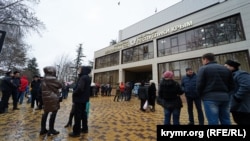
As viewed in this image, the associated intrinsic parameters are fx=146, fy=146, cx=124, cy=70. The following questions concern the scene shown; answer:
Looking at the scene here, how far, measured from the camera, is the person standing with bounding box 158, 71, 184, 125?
341cm

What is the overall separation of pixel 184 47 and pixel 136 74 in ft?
34.6

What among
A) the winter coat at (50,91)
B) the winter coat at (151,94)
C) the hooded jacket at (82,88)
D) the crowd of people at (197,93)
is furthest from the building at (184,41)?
the winter coat at (50,91)

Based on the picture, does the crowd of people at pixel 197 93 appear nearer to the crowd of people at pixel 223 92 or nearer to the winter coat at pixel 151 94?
the crowd of people at pixel 223 92

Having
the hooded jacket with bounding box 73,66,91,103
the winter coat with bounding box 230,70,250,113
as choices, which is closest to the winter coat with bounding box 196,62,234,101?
the winter coat with bounding box 230,70,250,113

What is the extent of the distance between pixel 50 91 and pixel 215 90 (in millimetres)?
3564

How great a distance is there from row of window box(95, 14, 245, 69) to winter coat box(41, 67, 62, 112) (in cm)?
1447

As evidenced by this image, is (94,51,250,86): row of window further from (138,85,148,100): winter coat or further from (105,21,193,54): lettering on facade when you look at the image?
(138,85,148,100): winter coat

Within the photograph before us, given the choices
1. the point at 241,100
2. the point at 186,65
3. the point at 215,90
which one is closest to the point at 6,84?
the point at 215,90

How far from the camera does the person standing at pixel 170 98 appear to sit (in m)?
3.41

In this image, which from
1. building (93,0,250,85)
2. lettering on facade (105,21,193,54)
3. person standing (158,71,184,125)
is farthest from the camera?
lettering on facade (105,21,193,54)

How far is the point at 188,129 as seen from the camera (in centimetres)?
171

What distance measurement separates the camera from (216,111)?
8.15 feet

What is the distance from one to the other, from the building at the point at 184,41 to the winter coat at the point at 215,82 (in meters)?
11.9

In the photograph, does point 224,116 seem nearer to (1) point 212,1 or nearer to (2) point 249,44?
(2) point 249,44
